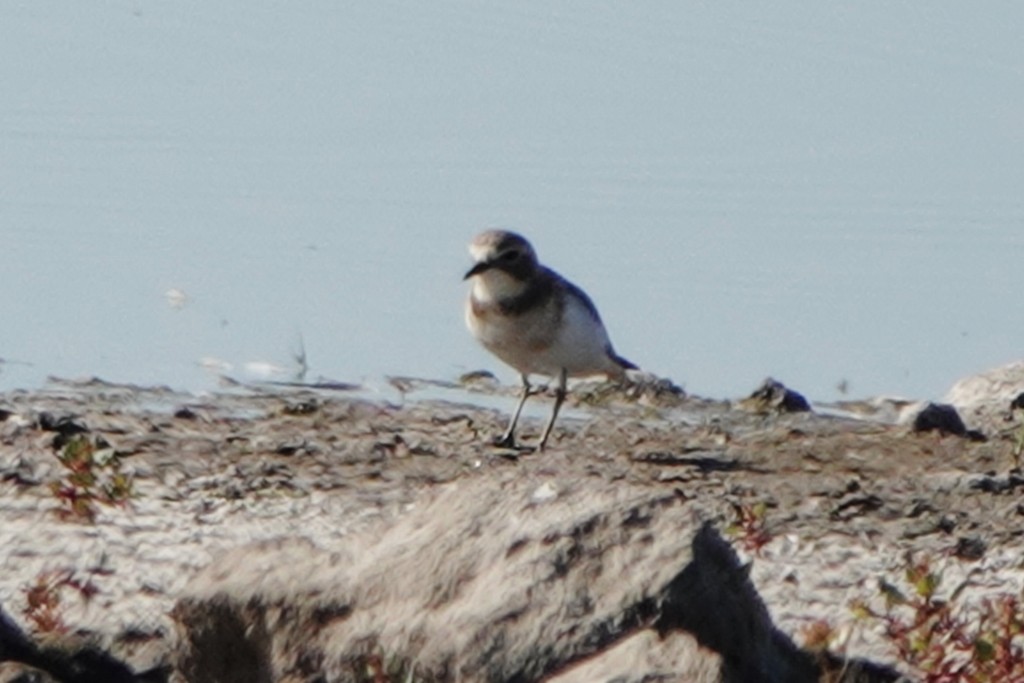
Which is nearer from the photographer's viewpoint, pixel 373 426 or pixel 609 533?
pixel 609 533

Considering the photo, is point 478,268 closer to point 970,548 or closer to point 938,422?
point 938,422

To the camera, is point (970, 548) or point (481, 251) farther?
point (481, 251)

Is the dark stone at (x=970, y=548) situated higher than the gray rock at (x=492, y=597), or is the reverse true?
the gray rock at (x=492, y=597)

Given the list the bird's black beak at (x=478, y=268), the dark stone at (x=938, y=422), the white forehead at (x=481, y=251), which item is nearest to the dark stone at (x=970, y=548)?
the dark stone at (x=938, y=422)

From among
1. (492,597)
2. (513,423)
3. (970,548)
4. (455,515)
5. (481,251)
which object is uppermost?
(481,251)

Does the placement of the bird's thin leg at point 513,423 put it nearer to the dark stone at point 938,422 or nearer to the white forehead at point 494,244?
the white forehead at point 494,244

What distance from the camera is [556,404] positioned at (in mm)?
11047

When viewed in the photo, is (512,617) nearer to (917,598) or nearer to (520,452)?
(917,598)

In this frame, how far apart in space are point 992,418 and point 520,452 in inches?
97.3

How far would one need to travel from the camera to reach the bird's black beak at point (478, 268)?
11.3 m

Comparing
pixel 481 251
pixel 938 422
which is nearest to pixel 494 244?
pixel 481 251

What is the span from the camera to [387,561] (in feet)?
21.3

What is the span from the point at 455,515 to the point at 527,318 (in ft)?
16.1

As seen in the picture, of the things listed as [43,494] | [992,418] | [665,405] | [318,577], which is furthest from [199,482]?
[992,418]
